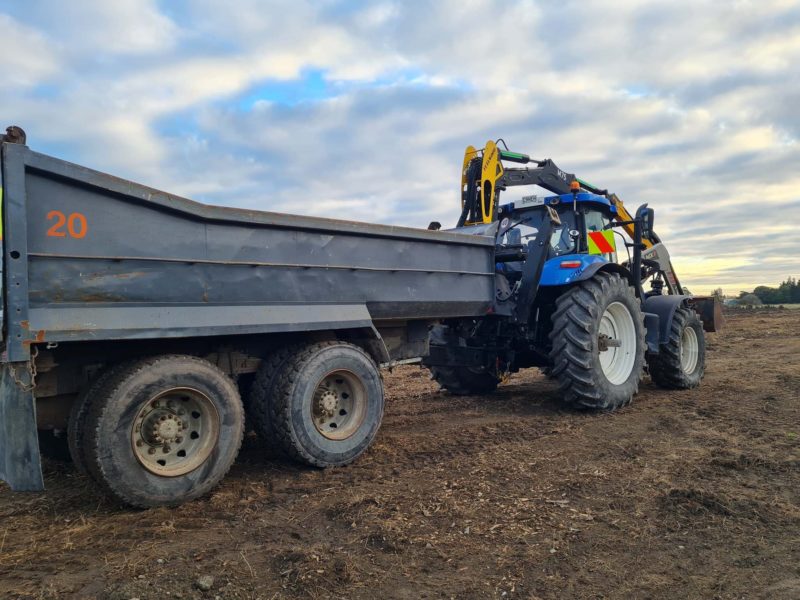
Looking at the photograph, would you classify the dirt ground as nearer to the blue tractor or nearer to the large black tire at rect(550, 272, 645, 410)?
the large black tire at rect(550, 272, 645, 410)

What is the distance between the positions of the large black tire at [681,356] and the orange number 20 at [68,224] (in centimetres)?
697

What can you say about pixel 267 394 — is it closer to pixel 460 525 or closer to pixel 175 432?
pixel 175 432

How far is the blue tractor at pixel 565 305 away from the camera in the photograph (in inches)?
253

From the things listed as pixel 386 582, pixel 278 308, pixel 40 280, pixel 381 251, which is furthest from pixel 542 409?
pixel 40 280

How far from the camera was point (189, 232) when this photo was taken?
4.01m

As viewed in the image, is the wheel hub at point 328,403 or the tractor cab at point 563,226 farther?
the tractor cab at point 563,226

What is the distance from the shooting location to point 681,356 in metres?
8.22

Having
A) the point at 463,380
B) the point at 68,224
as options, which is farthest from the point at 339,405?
the point at 463,380

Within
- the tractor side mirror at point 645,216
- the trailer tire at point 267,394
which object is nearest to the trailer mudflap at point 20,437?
the trailer tire at point 267,394

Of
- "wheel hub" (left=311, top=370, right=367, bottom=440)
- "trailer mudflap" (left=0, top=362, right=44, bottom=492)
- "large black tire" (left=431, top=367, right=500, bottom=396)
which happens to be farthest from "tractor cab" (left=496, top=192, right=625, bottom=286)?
"trailer mudflap" (left=0, top=362, right=44, bottom=492)

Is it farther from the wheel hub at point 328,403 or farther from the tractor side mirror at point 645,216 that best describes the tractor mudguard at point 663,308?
the wheel hub at point 328,403

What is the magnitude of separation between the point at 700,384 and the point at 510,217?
369cm

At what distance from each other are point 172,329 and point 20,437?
3.28 feet

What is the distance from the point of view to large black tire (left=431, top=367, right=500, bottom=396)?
798cm
